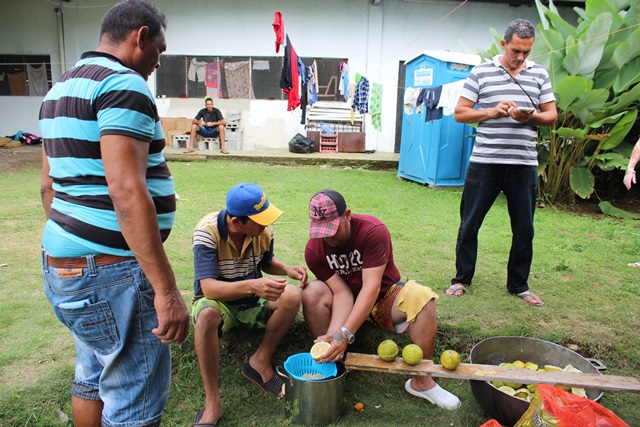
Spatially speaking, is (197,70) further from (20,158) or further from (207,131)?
(20,158)

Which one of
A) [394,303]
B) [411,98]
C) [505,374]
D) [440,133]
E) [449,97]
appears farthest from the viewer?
[411,98]

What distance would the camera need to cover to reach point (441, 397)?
2777 millimetres

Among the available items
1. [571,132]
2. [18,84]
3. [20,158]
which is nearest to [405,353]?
[571,132]

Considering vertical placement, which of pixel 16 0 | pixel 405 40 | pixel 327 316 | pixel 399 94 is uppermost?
pixel 16 0

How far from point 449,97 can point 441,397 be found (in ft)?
18.9

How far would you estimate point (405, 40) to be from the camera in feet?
42.2

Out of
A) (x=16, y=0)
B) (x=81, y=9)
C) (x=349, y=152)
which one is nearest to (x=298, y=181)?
(x=349, y=152)

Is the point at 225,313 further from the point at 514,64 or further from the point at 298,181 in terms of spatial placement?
the point at 298,181

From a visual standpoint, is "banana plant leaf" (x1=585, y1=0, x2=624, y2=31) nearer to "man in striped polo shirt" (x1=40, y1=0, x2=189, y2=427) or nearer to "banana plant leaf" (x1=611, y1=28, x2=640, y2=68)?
"banana plant leaf" (x1=611, y1=28, x2=640, y2=68)

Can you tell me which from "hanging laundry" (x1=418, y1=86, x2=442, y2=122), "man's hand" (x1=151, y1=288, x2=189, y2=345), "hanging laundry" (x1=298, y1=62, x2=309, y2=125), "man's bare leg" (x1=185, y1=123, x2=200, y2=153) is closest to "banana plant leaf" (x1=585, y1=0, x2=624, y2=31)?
"hanging laundry" (x1=418, y1=86, x2=442, y2=122)

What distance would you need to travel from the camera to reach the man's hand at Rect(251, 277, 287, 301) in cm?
254

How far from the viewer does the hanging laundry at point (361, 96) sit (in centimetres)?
1255

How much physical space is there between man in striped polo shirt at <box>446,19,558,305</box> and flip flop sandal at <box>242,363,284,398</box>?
161 centimetres

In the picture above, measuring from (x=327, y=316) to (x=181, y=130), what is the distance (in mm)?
11387
